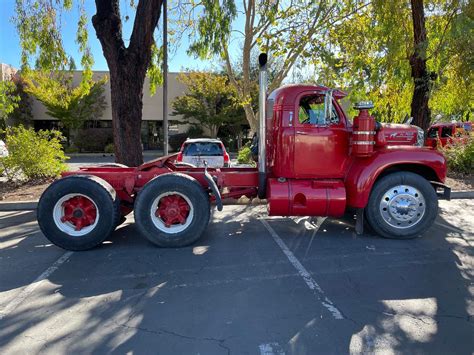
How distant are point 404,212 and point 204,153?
5.42 meters

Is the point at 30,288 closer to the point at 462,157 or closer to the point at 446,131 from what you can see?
the point at 462,157

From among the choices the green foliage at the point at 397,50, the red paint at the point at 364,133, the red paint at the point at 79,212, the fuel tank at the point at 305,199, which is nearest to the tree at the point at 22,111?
the green foliage at the point at 397,50

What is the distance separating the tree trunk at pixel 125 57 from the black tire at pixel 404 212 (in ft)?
19.6

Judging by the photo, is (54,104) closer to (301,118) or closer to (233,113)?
(233,113)

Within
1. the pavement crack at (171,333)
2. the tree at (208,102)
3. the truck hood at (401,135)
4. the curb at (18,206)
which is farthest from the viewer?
the tree at (208,102)

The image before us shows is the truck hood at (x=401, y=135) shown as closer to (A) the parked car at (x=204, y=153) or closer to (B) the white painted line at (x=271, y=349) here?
(B) the white painted line at (x=271, y=349)

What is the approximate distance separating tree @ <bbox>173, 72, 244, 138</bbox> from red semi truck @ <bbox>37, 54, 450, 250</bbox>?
19.3m

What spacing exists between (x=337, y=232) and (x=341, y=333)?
3.37 metres

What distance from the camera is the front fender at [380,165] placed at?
5848mm

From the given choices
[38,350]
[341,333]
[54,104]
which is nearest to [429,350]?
[341,333]

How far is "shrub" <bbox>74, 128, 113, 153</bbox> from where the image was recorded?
27.7 metres

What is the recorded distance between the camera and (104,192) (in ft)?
18.1

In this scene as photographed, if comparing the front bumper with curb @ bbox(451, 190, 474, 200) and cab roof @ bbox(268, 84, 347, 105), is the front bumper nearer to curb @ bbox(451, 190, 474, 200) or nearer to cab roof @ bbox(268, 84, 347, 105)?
cab roof @ bbox(268, 84, 347, 105)

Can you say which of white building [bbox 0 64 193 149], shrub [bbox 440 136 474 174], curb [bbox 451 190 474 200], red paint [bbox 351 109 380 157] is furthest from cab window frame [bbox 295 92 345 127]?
white building [bbox 0 64 193 149]
